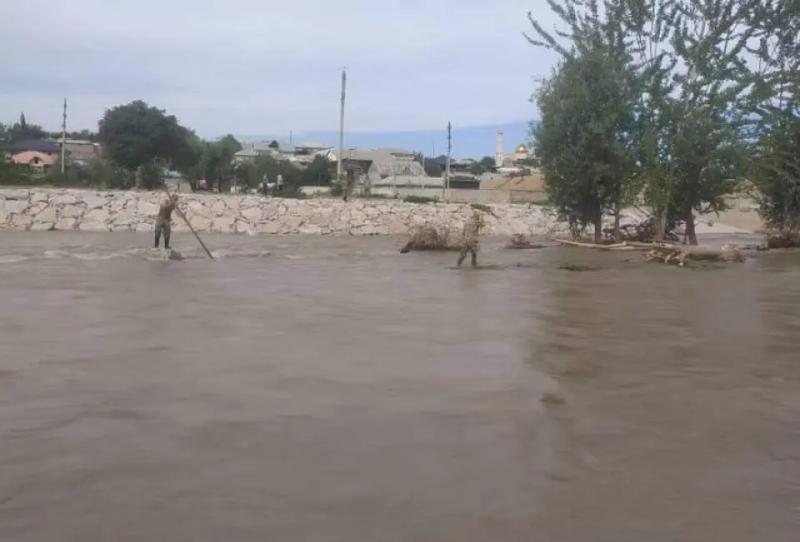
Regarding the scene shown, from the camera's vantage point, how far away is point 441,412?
6.21 meters

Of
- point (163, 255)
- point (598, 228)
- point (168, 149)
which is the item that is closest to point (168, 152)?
point (168, 149)

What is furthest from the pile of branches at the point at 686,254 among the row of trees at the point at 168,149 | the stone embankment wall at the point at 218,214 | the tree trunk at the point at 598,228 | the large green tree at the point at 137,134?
the large green tree at the point at 137,134

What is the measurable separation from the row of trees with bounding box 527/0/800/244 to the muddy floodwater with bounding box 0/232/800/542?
13194 mm

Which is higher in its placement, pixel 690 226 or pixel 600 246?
pixel 690 226

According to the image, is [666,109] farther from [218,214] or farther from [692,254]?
[218,214]

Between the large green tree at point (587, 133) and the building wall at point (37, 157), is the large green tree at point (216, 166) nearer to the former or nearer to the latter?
the building wall at point (37, 157)

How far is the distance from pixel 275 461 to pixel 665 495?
2.05 metres

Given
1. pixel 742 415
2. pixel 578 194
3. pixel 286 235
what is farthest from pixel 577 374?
pixel 286 235

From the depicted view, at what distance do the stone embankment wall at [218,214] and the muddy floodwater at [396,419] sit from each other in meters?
21.4

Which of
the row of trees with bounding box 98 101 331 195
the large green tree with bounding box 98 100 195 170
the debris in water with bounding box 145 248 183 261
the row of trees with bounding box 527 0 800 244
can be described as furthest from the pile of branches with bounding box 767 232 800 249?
the large green tree with bounding box 98 100 195 170

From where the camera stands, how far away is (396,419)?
602 cm

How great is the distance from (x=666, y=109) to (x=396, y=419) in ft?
68.9

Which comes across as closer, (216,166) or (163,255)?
(163,255)

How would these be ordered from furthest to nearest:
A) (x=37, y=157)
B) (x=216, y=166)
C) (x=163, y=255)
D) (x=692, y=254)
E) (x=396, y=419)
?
(x=37, y=157), (x=216, y=166), (x=692, y=254), (x=163, y=255), (x=396, y=419)
